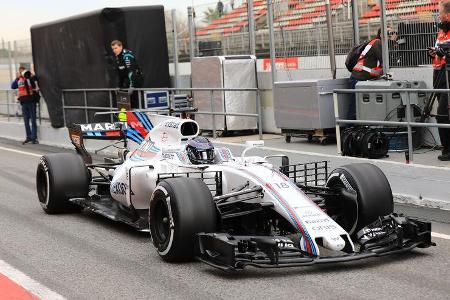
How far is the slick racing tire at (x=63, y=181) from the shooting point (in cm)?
1030

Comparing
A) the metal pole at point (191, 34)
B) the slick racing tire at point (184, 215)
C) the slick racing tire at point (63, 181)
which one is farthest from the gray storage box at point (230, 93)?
the slick racing tire at point (184, 215)

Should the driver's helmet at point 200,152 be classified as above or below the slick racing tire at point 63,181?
above

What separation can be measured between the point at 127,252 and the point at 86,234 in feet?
3.78

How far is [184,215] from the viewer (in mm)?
7367

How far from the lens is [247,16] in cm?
1738

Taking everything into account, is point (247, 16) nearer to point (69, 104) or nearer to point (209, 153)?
point (69, 104)

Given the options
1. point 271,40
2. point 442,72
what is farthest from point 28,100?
point 442,72

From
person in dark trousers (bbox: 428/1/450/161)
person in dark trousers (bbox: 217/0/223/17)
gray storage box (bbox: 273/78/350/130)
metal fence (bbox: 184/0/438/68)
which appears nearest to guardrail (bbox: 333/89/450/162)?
person in dark trousers (bbox: 428/1/450/161)

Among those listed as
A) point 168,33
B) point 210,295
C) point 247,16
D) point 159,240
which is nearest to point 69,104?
point 168,33

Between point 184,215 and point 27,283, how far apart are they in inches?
54.3

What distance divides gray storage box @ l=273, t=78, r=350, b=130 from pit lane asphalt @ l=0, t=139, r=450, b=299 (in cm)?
500

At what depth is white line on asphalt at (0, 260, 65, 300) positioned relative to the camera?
6.75 m

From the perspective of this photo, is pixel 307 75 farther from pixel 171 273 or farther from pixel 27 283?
pixel 27 283

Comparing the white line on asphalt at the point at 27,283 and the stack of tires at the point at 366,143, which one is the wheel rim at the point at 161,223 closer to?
the white line on asphalt at the point at 27,283
